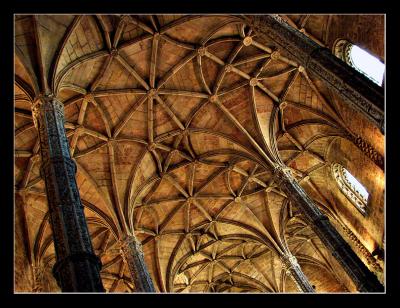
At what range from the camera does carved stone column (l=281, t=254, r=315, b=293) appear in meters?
22.0

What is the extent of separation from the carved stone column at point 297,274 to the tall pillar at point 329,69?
39.4 feet

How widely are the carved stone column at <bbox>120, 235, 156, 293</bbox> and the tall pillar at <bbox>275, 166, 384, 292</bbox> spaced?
6.57 meters

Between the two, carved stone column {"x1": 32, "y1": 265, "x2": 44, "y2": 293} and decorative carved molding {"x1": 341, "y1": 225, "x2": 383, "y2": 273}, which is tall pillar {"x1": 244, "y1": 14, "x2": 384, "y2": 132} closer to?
decorative carved molding {"x1": 341, "y1": 225, "x2": 383, "y2": 273}

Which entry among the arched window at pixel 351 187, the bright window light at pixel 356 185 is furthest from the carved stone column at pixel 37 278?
the bright window light at pixel 356 185

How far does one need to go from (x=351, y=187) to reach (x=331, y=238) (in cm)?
788

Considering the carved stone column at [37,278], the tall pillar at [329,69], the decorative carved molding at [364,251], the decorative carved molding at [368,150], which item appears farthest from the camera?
the decorative carved molding at [364,251]

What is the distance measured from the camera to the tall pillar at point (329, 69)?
11.4m

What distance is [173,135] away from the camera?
23.6 m

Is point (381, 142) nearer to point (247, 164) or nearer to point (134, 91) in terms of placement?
point (247, 164)

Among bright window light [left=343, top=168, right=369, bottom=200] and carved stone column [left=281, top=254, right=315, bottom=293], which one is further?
bright window light [left=343, top=168, right=369, bottom=200]

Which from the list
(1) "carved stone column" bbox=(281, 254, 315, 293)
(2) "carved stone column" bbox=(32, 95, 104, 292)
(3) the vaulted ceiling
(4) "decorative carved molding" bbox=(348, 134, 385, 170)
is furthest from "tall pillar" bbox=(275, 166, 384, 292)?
(2) "carved stone column" bbox=(32, 95, 104, 292)

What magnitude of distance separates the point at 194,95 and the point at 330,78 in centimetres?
1034

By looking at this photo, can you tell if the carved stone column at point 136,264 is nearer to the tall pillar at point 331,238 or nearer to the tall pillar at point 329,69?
the tall pillar at point 331,238
